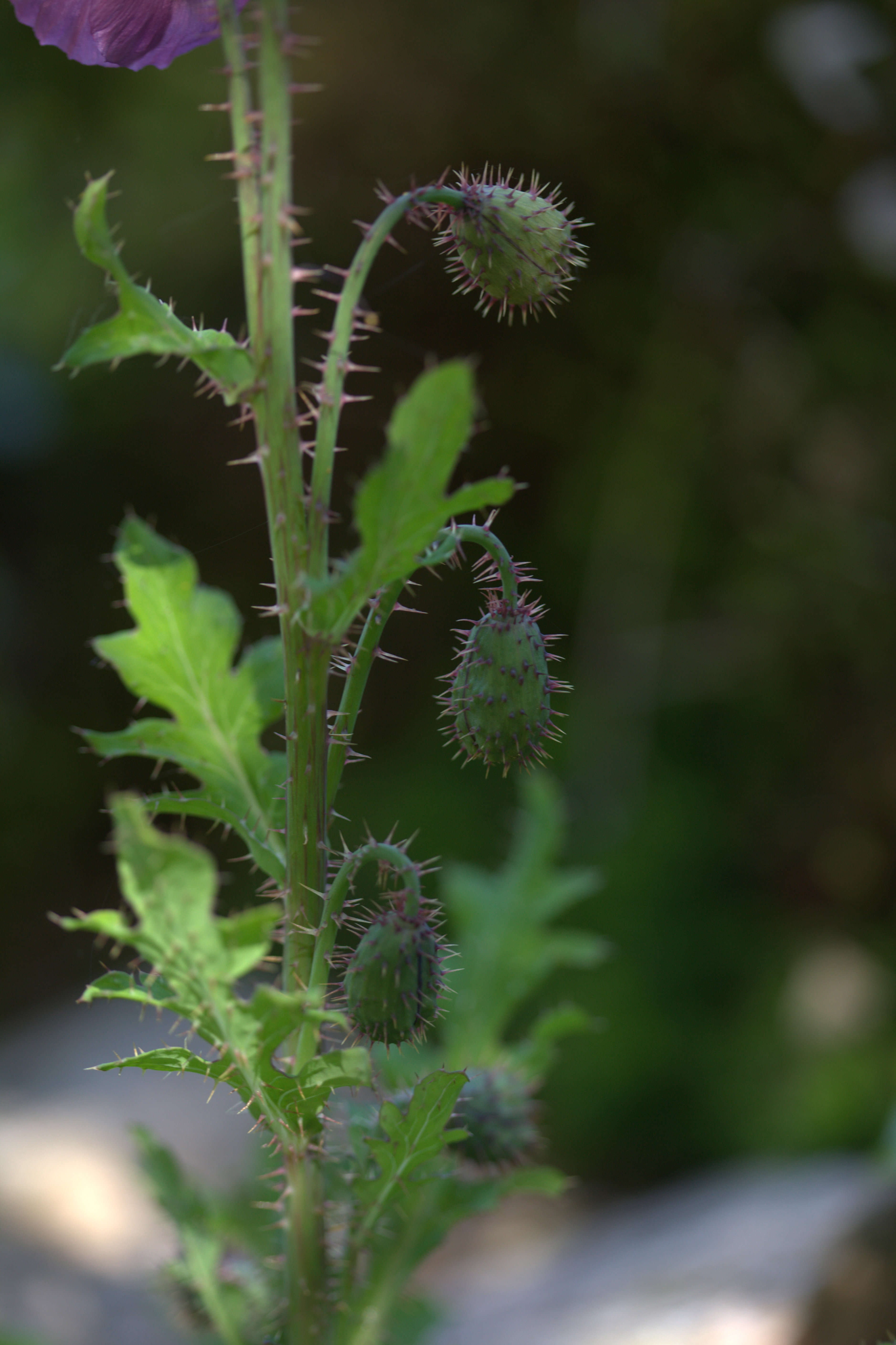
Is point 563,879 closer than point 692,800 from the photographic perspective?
Yes

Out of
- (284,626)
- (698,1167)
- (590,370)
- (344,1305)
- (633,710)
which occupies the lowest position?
(698,1167)

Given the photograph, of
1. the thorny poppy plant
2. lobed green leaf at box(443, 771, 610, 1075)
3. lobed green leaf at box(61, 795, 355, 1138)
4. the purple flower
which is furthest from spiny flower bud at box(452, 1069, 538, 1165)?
the purple flower

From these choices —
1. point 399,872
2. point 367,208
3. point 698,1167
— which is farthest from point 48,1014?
point 399,872

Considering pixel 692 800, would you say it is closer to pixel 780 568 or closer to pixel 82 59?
pixel 780 568

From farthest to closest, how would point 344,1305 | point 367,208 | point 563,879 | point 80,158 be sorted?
point 80,158 → point 367,208 → point 563,879 → point 344,1305

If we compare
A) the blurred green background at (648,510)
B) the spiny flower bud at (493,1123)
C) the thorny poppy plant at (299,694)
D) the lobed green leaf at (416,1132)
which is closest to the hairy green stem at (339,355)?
the thorny poppy plant at (299,694)

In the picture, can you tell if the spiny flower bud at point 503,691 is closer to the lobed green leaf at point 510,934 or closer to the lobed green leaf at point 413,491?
the lobed green leaf at point 413,491

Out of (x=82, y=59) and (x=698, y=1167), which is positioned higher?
(x=82, y=59)
